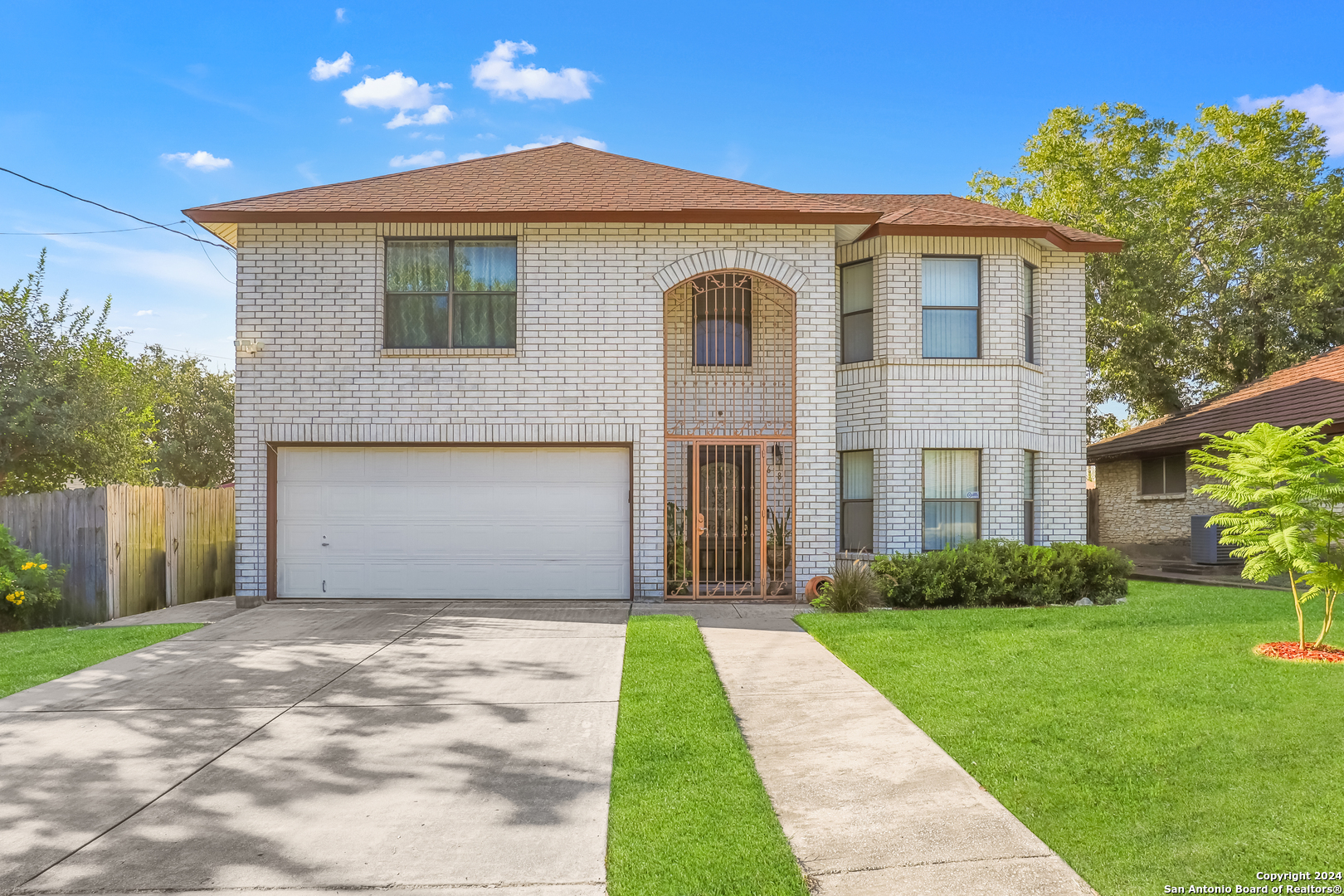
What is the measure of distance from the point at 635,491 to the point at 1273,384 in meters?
15.3

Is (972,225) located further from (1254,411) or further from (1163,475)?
(1163,475)

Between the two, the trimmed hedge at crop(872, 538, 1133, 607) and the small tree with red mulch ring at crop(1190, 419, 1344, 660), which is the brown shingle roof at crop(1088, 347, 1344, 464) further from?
the small tree with red mulch ring at crop(1190, 419, 1344, 660)

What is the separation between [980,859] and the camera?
12.9 feet

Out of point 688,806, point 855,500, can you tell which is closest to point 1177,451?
point 855,500

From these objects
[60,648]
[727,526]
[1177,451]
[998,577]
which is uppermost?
[1177,451]

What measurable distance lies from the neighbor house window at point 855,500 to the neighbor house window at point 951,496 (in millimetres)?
836

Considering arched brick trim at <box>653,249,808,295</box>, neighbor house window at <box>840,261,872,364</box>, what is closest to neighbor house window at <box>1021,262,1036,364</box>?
neighbor house window at <box>840,261,872,364</box>

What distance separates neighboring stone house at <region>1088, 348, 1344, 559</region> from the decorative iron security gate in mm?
8876

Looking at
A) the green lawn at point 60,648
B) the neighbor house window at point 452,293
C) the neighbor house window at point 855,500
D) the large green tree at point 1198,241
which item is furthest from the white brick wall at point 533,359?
the large green tree at point 1198,241

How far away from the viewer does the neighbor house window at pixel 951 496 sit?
46.1ft

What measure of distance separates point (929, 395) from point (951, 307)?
1.41 meters

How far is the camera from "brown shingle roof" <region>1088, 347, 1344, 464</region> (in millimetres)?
17453

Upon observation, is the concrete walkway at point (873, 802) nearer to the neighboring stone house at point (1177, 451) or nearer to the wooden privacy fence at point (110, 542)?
the wooden privacy fence at point (110, 542)

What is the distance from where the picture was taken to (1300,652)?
787 centimetres
